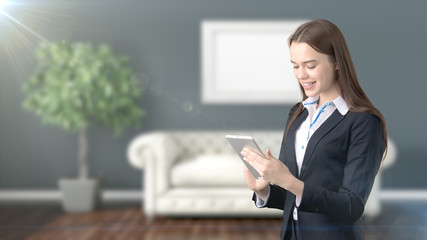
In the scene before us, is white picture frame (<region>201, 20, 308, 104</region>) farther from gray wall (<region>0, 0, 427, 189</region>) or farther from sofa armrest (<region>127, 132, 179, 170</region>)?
sofa armrest (<region>127, 132, 179, 170</region>)

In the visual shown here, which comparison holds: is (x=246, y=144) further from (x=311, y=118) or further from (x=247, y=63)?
(x=247, y=63)

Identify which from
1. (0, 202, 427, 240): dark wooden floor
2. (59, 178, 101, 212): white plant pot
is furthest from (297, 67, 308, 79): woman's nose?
(59, 178, 101, 212): white plant pot

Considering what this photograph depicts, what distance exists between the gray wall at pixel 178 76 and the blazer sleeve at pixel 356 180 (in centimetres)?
224

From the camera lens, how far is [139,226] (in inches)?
83.4

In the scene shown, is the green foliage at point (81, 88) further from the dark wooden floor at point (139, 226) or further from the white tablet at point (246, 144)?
the white tablet at point (246, 144)

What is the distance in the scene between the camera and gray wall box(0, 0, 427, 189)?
9.00ft

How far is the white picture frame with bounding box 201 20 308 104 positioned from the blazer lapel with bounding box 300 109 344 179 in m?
2.25

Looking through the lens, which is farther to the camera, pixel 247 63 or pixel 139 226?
pixel 247 63

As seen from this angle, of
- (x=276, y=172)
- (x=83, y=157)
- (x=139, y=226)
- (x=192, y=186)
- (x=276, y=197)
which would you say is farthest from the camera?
(x=83, y=157)

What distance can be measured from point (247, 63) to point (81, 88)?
926mm

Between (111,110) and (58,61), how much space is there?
336 mm

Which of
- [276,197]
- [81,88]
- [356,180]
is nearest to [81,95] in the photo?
[81,88]

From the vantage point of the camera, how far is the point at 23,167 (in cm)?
281

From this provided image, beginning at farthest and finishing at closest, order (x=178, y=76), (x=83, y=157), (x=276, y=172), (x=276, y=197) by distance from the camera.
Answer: (x=178, y=76), (x=83, y=157), (x=276, y=197), (x=276, y=172)
